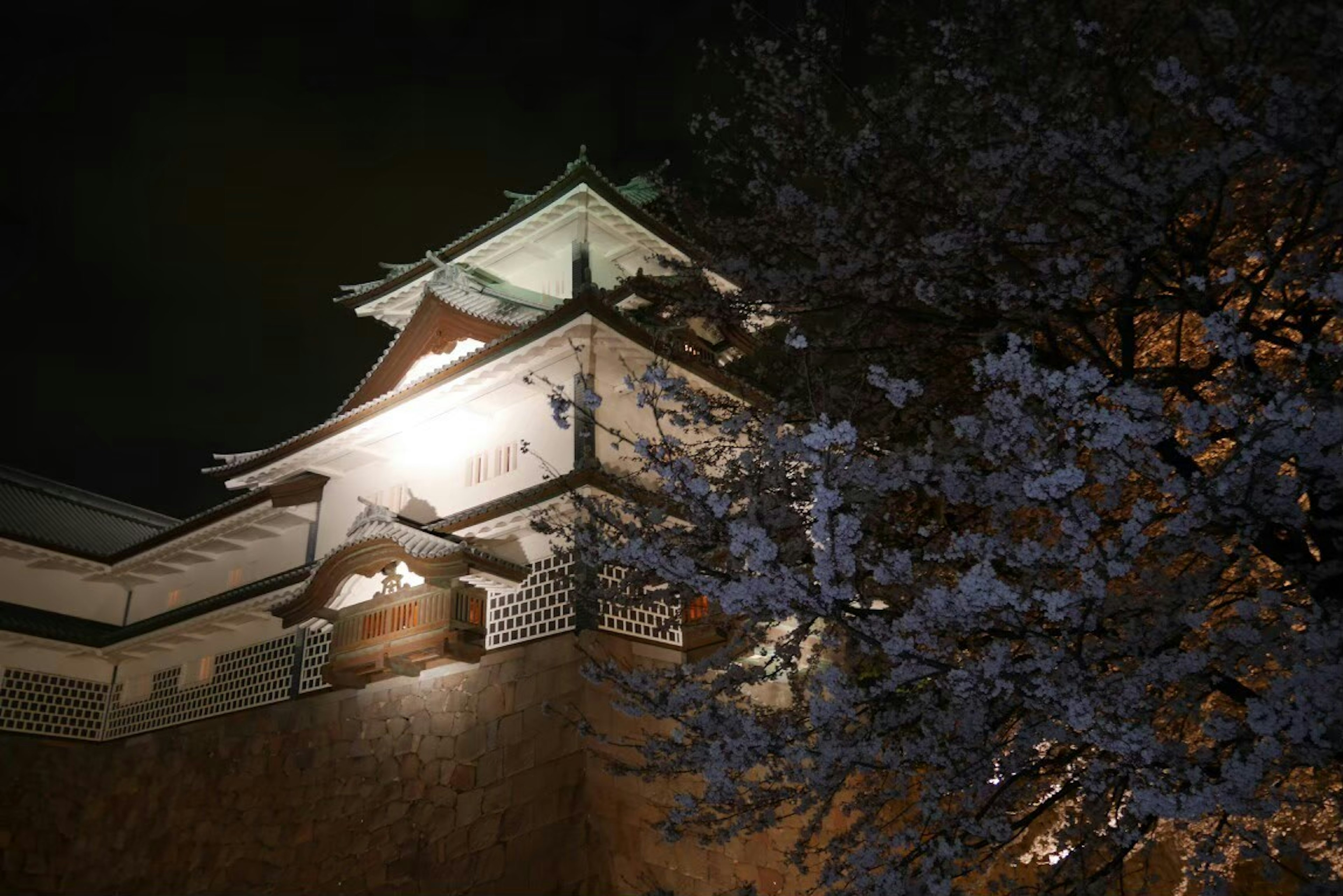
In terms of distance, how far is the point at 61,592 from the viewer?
20391mm

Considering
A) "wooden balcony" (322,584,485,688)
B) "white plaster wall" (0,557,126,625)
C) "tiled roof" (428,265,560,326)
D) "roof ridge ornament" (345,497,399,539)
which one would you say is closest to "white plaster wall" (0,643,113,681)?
"white plaster wall" (0,557,126,625)

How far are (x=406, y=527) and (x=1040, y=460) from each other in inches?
400

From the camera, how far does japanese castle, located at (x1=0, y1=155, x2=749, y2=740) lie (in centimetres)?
1259

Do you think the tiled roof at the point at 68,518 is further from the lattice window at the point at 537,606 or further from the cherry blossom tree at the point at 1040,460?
the cherry blossom tree at the point at 1040,460

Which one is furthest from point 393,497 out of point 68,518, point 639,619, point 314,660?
point 68,518

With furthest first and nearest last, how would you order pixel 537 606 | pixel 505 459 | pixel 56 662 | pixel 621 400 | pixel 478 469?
1. pixel 56 662
2. pixel 478 469
3. pixel 505 459
4. pixel 621 400
5. pixel 537 606

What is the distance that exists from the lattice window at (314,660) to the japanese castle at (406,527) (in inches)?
1.6

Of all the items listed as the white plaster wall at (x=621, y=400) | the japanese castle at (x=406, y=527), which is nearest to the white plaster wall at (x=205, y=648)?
the japanese castle at (x=406, y=527)

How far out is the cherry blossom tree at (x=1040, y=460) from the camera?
14.4 feet

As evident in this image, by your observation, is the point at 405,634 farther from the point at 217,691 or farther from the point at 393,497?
the point at 217,691

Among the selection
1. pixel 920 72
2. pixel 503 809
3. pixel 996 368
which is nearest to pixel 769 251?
pixel 920 72

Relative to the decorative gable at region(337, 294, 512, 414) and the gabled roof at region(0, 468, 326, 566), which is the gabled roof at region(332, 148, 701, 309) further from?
the gabled roof at region(0, 468, 326, 566)

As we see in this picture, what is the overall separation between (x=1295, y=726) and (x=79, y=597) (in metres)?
24.1

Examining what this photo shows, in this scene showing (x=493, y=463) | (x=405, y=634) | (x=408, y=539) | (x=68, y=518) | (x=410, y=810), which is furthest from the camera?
(x=68, y=518)
